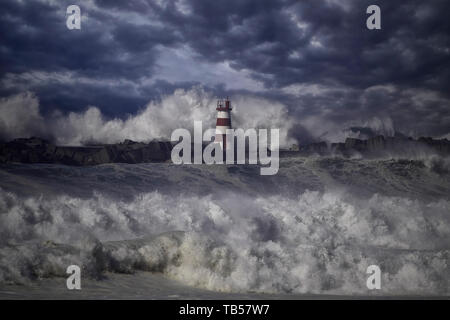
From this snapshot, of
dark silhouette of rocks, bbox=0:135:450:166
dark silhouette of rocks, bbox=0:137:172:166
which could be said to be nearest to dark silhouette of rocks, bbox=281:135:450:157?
dark silhouette of rocks, bbox=0:135:450:166

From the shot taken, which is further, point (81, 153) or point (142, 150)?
point (142, 150)

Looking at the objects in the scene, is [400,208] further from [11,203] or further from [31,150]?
[31,150]

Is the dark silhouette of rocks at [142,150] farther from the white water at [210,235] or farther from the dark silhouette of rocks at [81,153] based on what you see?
the white water at [210,235]

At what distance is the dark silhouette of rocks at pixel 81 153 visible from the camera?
110 ft

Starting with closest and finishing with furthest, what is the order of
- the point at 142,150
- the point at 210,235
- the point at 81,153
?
the point at 210,235 → the point at 81,153 → the point at 142,150

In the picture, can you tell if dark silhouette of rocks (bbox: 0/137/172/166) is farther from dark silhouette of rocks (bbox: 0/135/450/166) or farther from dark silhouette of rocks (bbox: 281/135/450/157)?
dark silhouette of rocks (bbox: 281/135/450/157)

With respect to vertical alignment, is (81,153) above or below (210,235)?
above

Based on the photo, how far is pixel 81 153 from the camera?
4094 cm

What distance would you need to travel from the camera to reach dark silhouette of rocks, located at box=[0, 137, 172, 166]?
110 feet

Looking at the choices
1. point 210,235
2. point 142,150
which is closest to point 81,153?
point 142,150

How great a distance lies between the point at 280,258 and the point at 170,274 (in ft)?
9.77

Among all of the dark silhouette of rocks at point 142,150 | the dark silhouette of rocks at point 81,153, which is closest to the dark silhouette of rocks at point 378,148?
the dark silhouette of rocks at point 142,150

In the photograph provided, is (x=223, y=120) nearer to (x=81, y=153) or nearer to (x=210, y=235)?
(x=81, y=153)

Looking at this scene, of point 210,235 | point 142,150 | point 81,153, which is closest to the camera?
point 210,235
